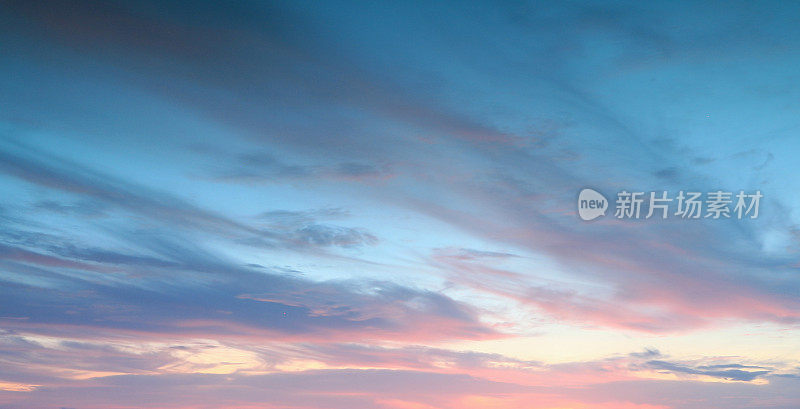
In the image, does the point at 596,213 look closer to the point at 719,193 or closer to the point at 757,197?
the point at 719,193

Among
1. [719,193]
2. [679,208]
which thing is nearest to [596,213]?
[679,208]

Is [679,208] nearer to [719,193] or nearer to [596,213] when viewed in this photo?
[719,193]

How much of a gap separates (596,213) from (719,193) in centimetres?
606

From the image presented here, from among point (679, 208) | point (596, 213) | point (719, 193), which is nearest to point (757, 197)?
point (719, 193)

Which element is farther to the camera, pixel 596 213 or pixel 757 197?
pixel 596 213

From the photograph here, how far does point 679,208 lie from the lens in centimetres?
2673

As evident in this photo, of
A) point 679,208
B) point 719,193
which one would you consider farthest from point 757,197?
point 679,208

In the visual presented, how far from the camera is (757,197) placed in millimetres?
25531

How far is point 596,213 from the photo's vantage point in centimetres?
2756

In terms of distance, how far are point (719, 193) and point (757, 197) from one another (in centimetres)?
177

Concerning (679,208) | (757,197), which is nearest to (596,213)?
(679,208)

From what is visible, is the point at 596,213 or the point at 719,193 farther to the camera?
the point at 596,213

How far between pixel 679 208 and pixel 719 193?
1.97 metres

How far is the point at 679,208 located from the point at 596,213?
13.8 feet
